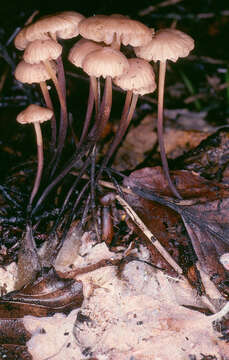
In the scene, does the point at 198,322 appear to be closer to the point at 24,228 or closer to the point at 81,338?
the point at 81,338

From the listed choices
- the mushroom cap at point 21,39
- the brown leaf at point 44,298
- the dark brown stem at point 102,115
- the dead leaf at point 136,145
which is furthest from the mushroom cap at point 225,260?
the mushroom cap at point 21,39

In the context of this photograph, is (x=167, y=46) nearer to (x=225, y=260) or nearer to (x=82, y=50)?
(x=82, y=50)

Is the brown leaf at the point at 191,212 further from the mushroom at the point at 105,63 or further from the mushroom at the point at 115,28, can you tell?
the mushroom at the point at 115,28

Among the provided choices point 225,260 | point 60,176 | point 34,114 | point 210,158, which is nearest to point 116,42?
point 34,114

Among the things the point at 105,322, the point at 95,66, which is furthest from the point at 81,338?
the point at 95,66

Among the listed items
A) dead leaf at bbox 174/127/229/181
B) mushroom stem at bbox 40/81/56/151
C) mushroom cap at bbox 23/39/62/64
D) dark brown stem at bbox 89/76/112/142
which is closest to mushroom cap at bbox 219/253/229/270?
A: dead leaf at bbox 174/127/229/181

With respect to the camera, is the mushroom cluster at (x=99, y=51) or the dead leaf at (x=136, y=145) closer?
the mushroom cluster at (x=99, y=51)
